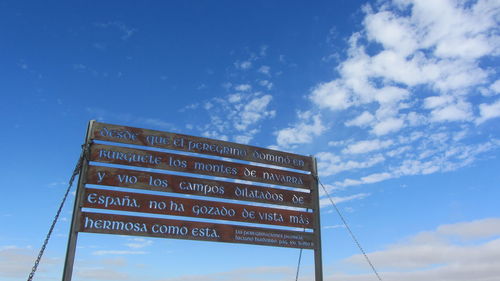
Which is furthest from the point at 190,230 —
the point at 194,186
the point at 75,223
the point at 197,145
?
the point at 75,223

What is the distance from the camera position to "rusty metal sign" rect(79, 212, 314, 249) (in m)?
8.40

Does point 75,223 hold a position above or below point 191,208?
below

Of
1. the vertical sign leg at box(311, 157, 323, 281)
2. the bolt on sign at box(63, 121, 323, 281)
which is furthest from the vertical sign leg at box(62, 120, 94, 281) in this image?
the vertical sign leg at box(311, 157, 323, 281)

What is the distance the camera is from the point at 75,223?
26.8 feet

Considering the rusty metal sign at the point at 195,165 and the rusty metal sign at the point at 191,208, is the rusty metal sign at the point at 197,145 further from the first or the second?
the rusty metal sign at the point at 191,208

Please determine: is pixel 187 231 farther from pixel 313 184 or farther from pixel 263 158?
pixel 313 184

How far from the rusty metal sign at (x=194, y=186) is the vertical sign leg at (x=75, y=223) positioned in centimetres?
14

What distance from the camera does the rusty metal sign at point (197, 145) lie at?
9.07m

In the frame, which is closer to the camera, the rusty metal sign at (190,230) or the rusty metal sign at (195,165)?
the rusty metal sign at (190,230)

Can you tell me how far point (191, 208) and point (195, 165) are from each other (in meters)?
1.07

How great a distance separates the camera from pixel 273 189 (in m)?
10.4

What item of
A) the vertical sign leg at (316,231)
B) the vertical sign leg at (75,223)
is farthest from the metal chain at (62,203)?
the vertical sign leg at (316,231)

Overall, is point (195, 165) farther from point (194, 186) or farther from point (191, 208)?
point (191, 208)

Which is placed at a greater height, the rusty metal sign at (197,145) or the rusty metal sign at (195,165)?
the rusty metal sign at (197,145)
